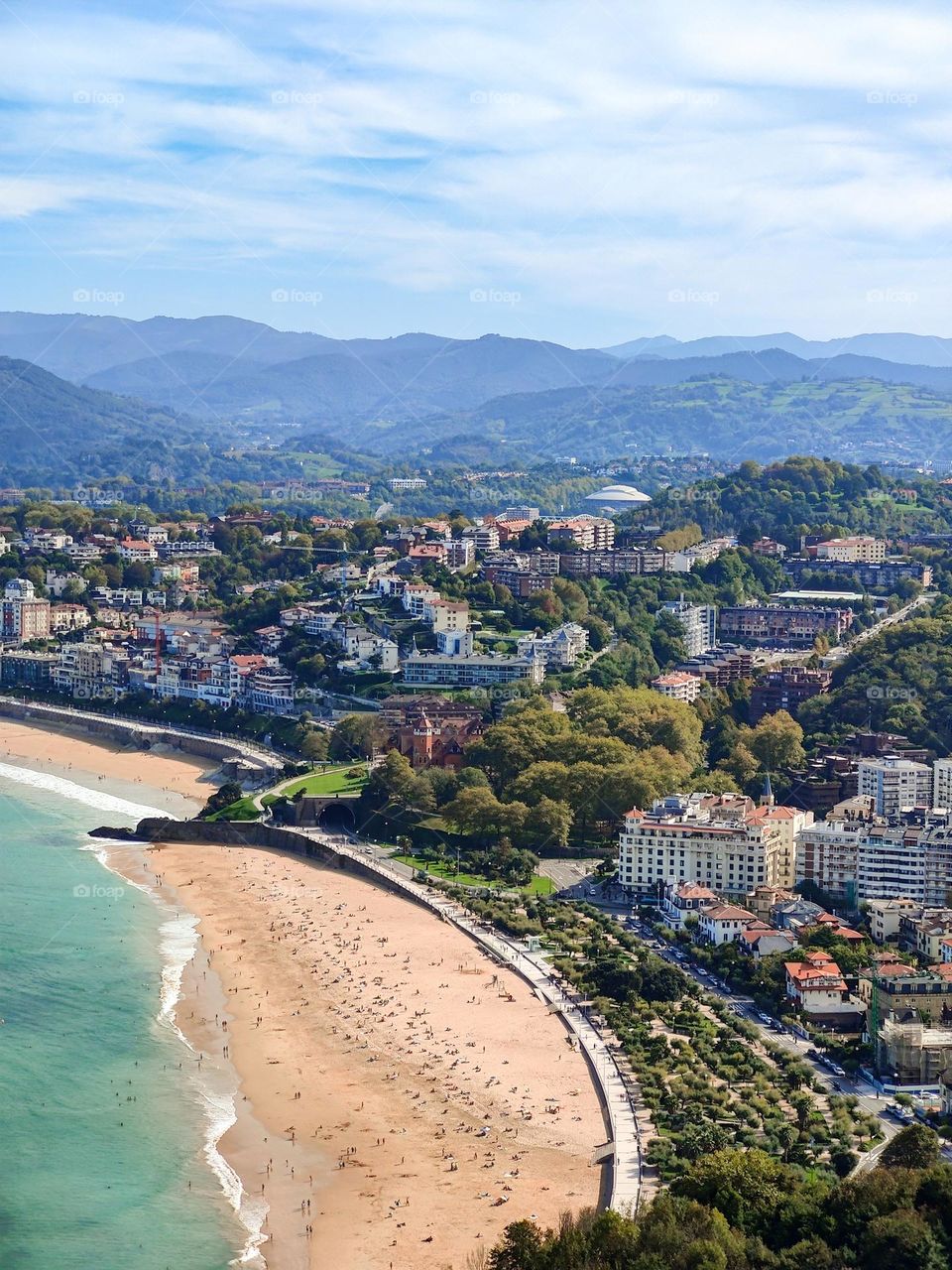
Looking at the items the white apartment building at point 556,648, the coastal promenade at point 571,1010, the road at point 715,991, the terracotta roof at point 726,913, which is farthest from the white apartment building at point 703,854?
the white apartment building at point 556,648

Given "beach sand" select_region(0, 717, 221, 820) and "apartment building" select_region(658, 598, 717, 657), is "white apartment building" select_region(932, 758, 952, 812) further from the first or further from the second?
"apartment building" select_region(658, 598, 717, 657)

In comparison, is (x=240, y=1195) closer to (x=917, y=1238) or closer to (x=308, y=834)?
(x=917, y=1238)

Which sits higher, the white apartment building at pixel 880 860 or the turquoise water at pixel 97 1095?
the white apartment building at pixel 880 860

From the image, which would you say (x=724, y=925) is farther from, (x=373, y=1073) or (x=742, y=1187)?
(x=742, y=1187)

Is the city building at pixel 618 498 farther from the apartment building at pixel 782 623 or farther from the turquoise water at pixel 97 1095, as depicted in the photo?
the turquoise water at pixel 97 1095

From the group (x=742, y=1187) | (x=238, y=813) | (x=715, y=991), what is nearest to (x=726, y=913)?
(x=715, y=991)

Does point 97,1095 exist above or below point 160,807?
below
